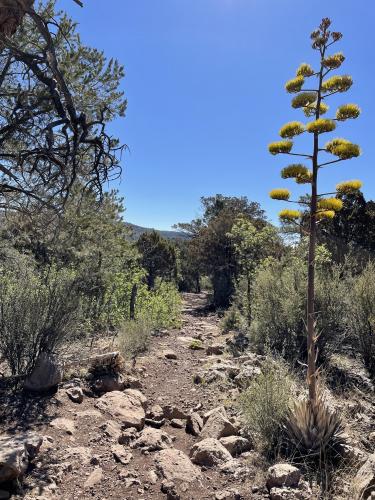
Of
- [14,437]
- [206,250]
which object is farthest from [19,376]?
[206,250]

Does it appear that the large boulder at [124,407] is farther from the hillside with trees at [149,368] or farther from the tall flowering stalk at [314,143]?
the tall flowering stalk at [314,143]

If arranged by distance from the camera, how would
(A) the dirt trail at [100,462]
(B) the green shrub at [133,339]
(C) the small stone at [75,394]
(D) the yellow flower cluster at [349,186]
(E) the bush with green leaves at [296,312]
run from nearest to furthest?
(A) the dirt trail at [100,462] < (D) the yellow flower cluster at [349,186] < (C) the small stone at [75,394] < (E) the bush with green leaves at [296,312] < (B) the green shrub at [133,339]

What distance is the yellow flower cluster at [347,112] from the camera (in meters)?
3.87

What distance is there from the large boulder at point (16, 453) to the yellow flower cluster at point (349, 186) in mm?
3730

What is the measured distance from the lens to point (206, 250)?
23.8 metres

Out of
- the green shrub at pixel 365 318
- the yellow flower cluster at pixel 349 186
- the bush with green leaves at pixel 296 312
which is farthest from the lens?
the bush with green leaves at pixel 296 312

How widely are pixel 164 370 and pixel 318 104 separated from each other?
5.64 metres

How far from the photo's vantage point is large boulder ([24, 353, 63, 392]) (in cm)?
516

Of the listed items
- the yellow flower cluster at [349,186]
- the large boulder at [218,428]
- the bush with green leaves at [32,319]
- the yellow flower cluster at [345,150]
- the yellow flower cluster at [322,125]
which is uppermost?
the yellow flower cluster at [322,125]

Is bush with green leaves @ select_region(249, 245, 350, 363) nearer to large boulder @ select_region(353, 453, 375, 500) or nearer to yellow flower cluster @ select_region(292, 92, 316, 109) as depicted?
large boulder @ select_region(353, 453, 375, 500)

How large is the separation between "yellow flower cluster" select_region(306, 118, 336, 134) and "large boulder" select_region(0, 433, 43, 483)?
3962 millimetres

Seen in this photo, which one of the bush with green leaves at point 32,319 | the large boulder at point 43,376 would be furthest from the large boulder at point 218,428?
the bush with green leaves at point 32,319

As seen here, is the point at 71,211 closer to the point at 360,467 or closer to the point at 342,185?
the point at 342,185

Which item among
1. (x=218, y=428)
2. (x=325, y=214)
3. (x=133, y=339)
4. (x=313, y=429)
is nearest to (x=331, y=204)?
(x=325, y=214)
